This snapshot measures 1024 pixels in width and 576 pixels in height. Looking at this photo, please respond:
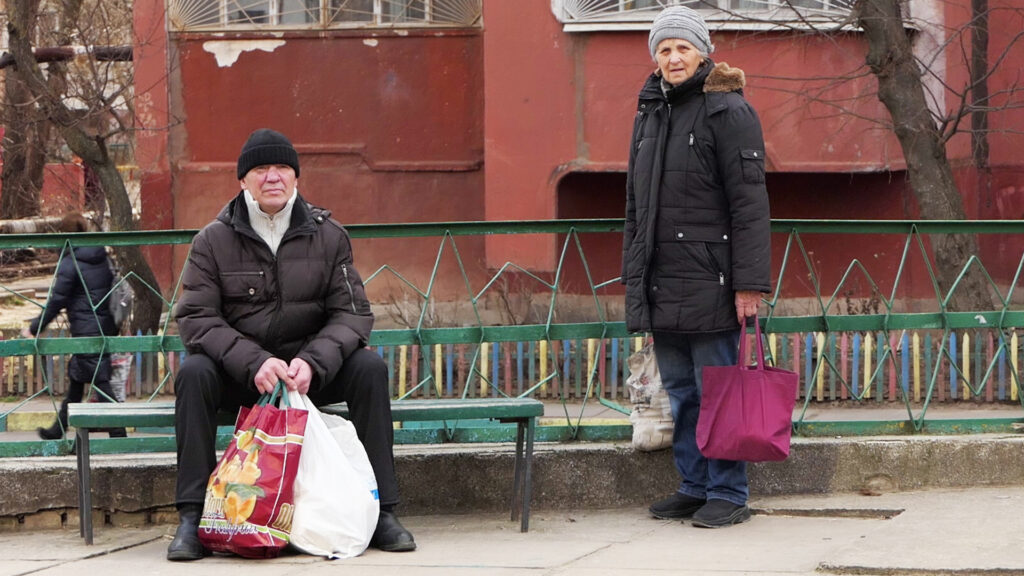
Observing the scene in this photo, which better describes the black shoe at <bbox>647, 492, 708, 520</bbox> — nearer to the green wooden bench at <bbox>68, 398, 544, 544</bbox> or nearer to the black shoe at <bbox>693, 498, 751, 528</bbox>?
the black shoe at <bbox>693, 498, 751, 528</bbox>

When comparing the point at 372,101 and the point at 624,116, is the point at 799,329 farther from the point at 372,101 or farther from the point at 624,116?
the point at 372,101

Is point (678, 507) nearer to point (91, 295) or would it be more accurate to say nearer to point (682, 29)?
point (682, 29)

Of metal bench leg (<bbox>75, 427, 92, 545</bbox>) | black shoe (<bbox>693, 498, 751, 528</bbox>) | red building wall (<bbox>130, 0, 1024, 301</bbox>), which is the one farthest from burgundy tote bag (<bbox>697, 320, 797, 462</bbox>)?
red building wall (<bbox>130, 0, 1024, 301</bbox>)

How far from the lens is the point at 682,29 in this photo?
5418 mm

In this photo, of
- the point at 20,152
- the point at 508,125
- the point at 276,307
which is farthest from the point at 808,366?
the point at 20,152

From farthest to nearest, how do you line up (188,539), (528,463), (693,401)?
1. (693,401)
2. (528,463)
3. (188,539)

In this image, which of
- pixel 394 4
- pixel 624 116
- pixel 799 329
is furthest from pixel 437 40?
pixel 799 329

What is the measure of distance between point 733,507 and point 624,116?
8.57 meters

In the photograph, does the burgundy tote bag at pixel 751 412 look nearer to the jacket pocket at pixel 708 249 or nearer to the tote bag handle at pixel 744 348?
the tote bag handle at pixel 744 348

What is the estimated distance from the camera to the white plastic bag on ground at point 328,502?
4930 millimetres

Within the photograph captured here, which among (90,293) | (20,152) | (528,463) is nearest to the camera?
(528,463)

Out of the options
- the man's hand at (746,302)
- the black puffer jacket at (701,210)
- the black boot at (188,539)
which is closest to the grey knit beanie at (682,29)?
the black puffer jacket at (701,210)

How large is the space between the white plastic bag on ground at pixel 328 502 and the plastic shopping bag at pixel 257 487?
1.6 inches

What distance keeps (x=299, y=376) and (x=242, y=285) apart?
0.47 meters
